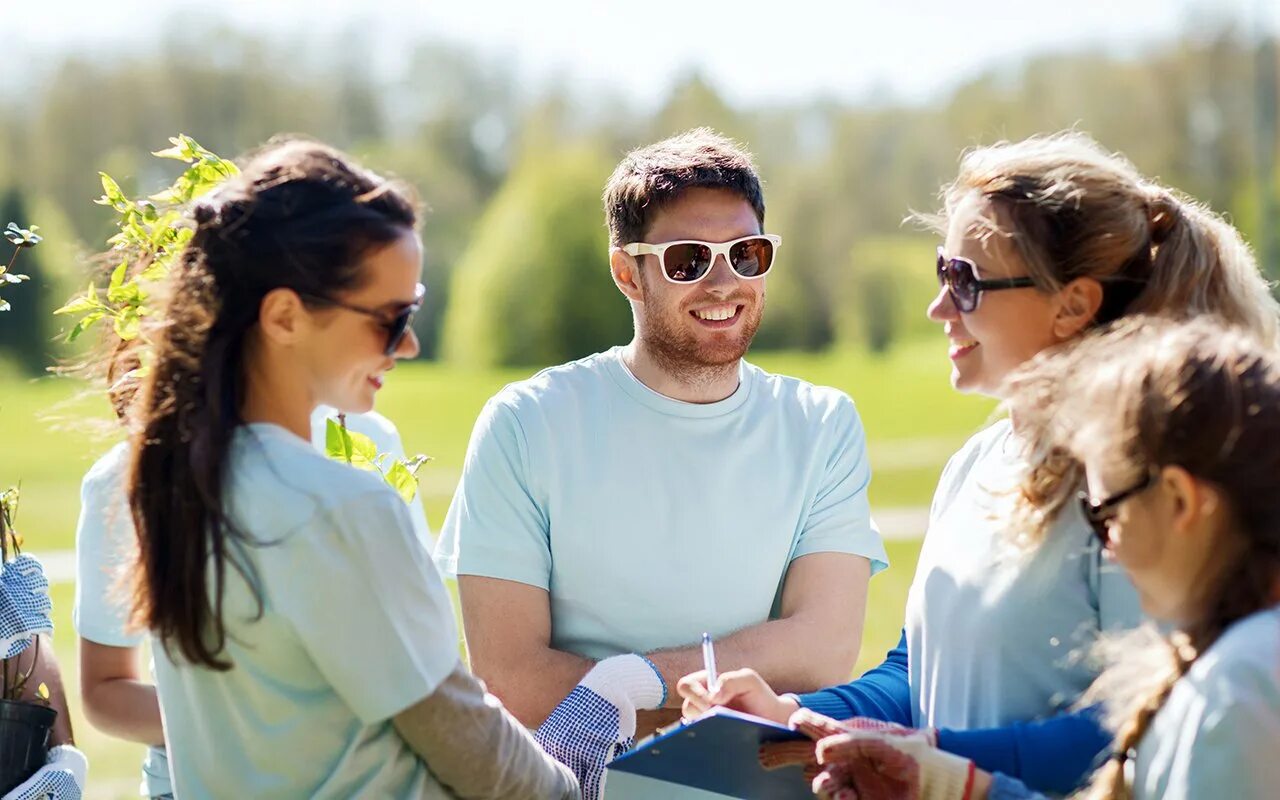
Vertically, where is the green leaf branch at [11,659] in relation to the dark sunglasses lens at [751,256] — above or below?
below

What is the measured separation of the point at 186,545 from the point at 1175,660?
4.15ft

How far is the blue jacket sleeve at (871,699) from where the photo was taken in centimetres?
238

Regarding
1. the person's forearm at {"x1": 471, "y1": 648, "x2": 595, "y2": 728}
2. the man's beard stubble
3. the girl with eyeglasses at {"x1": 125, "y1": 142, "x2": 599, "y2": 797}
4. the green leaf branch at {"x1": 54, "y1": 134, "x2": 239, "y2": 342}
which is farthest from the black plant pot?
the man's beard stubble

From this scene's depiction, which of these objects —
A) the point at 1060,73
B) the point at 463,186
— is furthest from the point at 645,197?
the point at 1060,73

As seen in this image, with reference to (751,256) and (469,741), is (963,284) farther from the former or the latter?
(469,741)

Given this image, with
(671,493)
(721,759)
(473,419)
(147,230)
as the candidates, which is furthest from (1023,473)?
(473,419)

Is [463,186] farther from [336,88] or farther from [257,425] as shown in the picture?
[257,425]

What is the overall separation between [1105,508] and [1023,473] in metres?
0.29

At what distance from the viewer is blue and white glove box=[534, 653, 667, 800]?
242 cm

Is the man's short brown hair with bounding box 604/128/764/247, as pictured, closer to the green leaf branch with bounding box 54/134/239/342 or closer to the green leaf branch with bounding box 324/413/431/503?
the green leaf branch with bounding box 324/413/431/503

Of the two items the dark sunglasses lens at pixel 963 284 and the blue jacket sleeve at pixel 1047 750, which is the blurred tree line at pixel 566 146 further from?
the blue jacket sleeve at pixel 1047 750

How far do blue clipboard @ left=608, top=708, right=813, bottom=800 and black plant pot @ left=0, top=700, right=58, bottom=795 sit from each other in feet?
3.29

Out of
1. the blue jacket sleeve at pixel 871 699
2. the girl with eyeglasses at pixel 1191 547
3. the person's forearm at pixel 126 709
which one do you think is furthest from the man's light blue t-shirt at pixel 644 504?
the girl with eyeglasses at pixel 1191 547

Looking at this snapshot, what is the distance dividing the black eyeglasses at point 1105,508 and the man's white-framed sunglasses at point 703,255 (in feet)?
4.05
